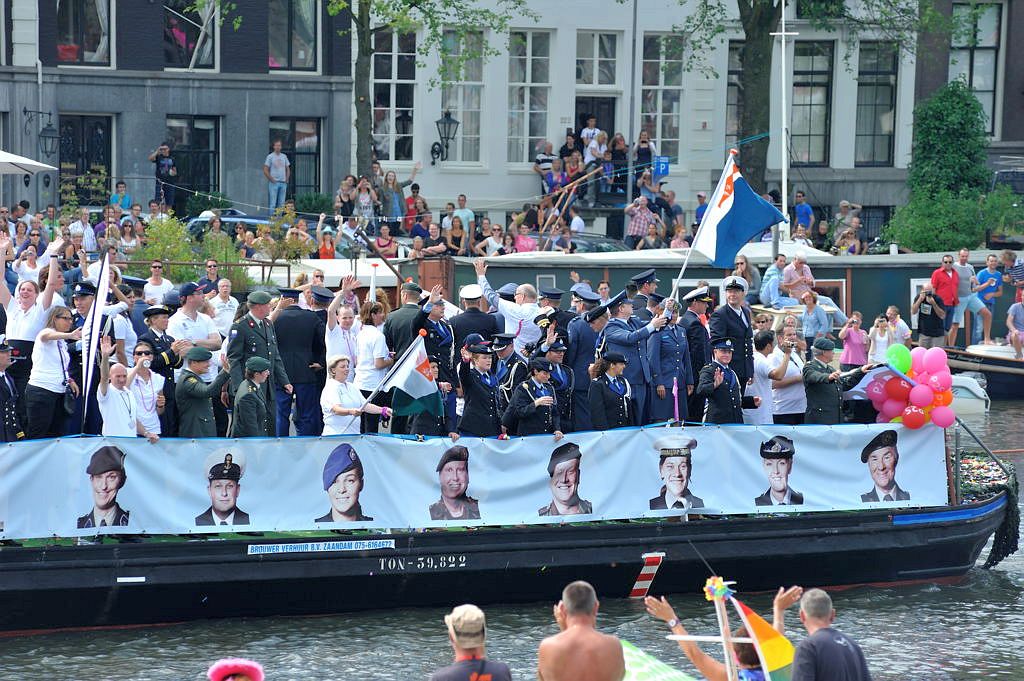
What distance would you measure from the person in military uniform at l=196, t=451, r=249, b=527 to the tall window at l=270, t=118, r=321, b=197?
23429 mm

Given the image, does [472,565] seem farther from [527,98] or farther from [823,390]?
[527,98]

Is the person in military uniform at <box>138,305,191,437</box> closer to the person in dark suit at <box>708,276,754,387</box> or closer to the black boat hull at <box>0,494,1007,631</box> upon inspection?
the black boat hull at <box>0,494,1007,631</box>

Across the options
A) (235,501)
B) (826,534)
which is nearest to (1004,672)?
(826,534)

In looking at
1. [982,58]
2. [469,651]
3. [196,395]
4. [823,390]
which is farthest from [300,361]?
[982,58]

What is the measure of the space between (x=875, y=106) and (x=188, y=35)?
1646cm

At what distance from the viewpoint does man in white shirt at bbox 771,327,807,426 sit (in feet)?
51.7

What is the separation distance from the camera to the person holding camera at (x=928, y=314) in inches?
1059

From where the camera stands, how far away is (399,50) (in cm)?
3684

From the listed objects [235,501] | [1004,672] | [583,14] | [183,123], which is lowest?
[1004,672]

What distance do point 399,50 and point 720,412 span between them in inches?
914

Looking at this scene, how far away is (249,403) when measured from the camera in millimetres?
13750

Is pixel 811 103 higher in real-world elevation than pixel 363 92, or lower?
higher

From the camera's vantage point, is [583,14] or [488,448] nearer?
[488,448]

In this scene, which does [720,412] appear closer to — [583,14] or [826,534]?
[826,534]
